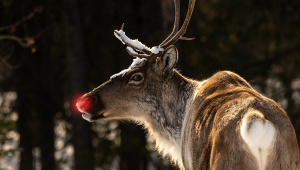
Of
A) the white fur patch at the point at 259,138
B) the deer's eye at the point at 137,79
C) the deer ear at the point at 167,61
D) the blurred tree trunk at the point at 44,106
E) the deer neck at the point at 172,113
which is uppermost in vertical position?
the blurred tree trunk at the point at 44,106

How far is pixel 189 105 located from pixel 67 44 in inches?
304

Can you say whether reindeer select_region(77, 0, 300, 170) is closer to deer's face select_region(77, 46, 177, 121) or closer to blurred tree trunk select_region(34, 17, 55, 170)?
deer's face select_region(77, 46, 177, 121)

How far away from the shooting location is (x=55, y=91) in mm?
13539

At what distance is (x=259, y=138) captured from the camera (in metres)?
2.92

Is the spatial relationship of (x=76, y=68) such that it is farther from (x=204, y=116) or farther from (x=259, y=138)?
(x=259, y=138)

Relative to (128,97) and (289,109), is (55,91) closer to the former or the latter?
(289,109)

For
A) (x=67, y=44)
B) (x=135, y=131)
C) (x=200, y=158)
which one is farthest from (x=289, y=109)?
(x=200, y=158)

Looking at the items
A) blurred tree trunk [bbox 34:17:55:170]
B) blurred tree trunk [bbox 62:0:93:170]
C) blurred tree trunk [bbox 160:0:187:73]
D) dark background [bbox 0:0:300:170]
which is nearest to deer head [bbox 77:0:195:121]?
blurred tree trunk [bbox 160:0:187:73]

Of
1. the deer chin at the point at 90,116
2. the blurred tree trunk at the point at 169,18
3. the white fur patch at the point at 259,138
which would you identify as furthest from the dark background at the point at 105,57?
the white fur patch at the point at 259,138

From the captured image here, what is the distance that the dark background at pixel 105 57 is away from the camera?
11469 millimetres

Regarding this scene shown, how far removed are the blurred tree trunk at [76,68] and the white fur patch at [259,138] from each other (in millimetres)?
8854

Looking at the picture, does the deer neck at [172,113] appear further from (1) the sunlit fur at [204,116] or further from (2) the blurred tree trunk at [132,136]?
(2) the blurred tree trunk at [132,136]

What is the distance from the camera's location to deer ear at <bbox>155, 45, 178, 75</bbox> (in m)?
4.73

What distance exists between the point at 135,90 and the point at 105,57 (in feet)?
28.0
